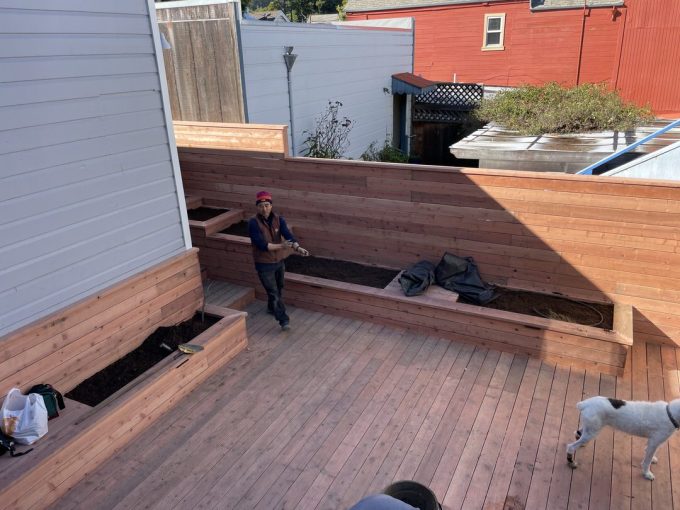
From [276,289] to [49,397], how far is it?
8.36 ft

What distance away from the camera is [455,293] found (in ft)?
18.8

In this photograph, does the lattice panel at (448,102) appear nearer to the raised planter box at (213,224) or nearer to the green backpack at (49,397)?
the raised planter box at (213,224)

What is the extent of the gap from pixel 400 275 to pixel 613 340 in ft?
7.72

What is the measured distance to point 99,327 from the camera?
14.9 feet

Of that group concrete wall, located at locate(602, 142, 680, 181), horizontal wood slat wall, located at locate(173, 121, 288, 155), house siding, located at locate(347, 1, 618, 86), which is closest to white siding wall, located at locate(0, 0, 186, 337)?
horizontal wood slat wall, located at locate(173, 121, 288, 155)

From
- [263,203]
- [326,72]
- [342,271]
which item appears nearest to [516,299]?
[342,271]

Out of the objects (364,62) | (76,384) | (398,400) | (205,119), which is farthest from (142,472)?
(364,62)

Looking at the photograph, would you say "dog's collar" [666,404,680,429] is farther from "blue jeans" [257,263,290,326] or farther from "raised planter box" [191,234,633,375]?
"blue jeans" [257,263,290,326]

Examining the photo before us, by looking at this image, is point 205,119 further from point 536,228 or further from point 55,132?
point 536,228

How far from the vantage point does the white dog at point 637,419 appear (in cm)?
343

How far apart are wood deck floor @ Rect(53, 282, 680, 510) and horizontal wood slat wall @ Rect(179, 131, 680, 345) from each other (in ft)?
2.71

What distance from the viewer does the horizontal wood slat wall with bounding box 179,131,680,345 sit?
503 centimetres

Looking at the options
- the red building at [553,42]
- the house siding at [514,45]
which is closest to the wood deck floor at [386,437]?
the red building at [553,42]

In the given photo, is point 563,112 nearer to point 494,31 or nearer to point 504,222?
point 504,222
